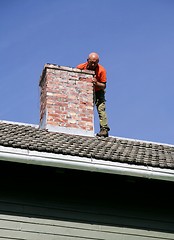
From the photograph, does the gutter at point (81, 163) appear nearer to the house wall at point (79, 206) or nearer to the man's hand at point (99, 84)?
the house wall at point (79, 206)

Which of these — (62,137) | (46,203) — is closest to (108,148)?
(62,137)

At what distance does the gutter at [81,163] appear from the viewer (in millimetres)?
8430

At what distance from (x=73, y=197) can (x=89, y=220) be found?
15.7 inches

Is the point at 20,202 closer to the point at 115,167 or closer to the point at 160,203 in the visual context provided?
the point at 115,167

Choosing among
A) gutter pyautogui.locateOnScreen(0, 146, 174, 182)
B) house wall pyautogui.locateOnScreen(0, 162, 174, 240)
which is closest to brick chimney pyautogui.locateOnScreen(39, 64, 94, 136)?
house wall pyautogui.locateOnScreen(0, 162, 174, 240)

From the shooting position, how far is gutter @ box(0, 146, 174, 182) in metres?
8.43

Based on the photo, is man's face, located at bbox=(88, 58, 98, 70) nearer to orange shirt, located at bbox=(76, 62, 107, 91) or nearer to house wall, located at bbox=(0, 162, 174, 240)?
orange shirt, located at bbox=(76, 62, 107, 91)

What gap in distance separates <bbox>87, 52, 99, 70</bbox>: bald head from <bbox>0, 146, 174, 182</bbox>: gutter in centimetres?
409

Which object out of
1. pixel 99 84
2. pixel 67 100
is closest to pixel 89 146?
pixel 67 100

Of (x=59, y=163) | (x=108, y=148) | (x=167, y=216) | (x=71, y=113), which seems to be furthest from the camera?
(x=71, y=113)

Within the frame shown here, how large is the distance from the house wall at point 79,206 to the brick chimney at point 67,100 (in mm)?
2465

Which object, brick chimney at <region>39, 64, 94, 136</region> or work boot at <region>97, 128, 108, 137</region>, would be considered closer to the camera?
brick chimney at <region>39, 64, 94, 136</region>

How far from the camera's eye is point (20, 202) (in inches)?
336

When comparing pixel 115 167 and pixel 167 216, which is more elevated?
pixel 115 167
